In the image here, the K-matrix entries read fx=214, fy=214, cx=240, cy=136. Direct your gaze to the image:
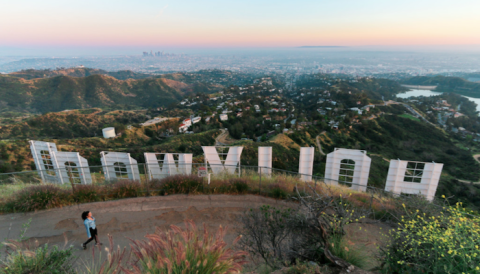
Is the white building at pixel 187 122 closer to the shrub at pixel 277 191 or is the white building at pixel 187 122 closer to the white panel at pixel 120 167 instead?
the white panel at pixel 120 167

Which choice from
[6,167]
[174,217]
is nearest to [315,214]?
[174,217]

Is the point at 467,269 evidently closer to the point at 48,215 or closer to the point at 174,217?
the point at 174,217

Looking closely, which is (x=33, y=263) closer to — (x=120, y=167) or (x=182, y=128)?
(x=120, y=167)

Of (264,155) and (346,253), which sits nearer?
(346,253)

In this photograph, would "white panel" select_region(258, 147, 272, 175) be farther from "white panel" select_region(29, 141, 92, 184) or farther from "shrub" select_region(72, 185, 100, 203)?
"white panel" select_region(29, 141, 92, 184)

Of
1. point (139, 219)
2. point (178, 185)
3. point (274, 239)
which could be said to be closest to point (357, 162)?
point (274, 239)

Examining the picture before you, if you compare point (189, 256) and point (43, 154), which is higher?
point (189, 256)

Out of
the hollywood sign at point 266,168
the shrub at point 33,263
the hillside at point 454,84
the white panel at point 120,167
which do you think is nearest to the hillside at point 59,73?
the white panel at point 120,167
